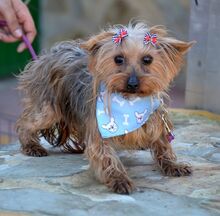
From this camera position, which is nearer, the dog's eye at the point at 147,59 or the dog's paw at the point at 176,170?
the dog's eye at the point at 147,59

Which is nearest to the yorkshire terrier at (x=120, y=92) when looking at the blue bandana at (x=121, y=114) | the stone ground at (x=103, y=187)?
the blue bandana at (x=121, y=114)

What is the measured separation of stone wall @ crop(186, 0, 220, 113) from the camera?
20.9ft

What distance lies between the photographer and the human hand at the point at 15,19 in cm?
517

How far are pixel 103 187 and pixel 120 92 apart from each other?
58 cm

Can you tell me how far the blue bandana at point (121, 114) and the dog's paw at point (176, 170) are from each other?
1.29 feet

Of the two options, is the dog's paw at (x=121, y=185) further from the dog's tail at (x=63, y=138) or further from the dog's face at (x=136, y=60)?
the dog's tail at (x=63, y=138)

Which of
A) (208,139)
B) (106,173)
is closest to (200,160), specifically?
(208,139)

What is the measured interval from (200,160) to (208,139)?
56 centimetres

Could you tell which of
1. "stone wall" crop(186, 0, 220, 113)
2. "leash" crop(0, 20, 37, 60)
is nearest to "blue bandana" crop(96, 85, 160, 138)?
"leash" crop(0, 20, 37, 60)

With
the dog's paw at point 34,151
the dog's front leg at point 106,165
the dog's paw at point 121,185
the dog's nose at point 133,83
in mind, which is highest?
the dog's nose at point 133,83

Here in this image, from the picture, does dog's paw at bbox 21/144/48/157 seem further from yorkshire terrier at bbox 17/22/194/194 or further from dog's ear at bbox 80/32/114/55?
dog's ear at bbox 80/32/114/55

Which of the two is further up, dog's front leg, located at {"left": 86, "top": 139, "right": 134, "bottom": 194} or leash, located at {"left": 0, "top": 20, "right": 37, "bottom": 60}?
leash, located at {"left": 0, "top": 20, "right": 37, "bottom": 60}

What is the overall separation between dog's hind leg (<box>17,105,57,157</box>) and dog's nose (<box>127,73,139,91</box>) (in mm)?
1044

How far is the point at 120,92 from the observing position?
4301mm
